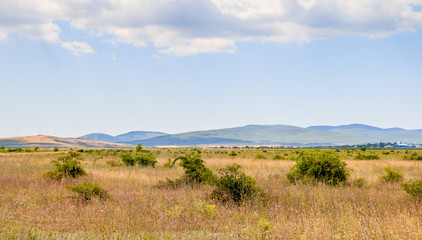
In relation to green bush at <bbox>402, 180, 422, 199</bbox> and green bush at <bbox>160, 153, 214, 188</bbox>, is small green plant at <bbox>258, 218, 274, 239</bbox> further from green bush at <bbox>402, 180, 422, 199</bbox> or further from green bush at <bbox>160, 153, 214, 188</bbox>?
green bush at <bbox>160, 153, 214, 188</bbox>

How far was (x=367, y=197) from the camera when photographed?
38.7 feet

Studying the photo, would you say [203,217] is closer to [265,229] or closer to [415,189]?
[265,229]

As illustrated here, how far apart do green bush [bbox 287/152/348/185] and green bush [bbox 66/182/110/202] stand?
28.9ft

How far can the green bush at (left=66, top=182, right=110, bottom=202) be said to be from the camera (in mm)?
11594

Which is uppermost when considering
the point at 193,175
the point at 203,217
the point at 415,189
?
the point at 193,175

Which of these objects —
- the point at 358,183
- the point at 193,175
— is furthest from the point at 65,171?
the point at 358,183

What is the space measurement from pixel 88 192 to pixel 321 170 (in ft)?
35.8

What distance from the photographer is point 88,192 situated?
1167 cm

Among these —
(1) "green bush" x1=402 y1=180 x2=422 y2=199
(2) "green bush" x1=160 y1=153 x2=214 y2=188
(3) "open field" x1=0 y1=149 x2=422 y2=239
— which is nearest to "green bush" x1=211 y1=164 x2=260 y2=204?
(3) "open field" x1=0 y1=149 x2=422 y2=239

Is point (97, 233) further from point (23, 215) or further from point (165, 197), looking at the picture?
point (165, 197)

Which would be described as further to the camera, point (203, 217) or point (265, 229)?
point (203, 217)

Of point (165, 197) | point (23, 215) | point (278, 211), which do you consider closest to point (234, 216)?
point (278, 211)

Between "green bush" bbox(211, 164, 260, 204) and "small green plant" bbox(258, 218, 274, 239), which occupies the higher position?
"green bush" bbox(211, 164, 260, 204)

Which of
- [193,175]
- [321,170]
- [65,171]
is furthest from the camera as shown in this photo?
[65,171]
